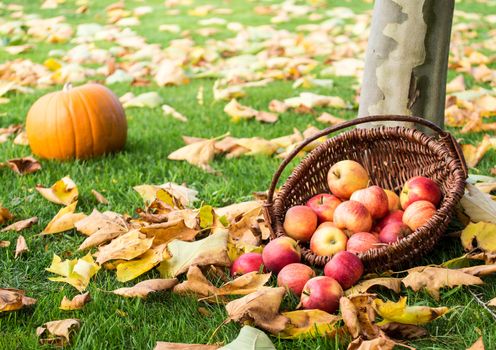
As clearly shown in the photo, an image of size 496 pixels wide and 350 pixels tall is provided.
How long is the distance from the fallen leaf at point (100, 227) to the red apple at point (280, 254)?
2.08 ft

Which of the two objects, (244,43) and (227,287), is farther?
(244,43)

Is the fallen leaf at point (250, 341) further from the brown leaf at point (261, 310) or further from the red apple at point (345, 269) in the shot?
the red apple at point (345, 269)

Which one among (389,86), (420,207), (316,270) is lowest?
(316,270)

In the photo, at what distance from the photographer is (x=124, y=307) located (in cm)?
206

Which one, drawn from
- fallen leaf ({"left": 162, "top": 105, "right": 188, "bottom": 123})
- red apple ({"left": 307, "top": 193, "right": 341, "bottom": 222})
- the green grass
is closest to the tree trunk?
red apple ({"left": 307, "top": 193, "right": 341, "bottom": 222})

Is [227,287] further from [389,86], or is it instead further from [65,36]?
[65,36]

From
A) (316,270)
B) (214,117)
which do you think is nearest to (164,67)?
(214,117)

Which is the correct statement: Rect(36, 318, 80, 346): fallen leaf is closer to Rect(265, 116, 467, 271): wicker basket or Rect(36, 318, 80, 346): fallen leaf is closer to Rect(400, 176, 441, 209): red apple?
Rect(265, 116, 467, 271): wicker basket

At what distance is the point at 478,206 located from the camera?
8.04ft

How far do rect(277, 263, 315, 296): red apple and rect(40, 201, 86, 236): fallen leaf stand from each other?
1012 mm

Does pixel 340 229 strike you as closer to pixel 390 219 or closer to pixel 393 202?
pixel 390 219

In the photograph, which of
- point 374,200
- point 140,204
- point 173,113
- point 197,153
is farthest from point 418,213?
point 173,113

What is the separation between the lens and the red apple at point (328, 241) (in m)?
2.29

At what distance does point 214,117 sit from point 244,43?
9.64 feet
